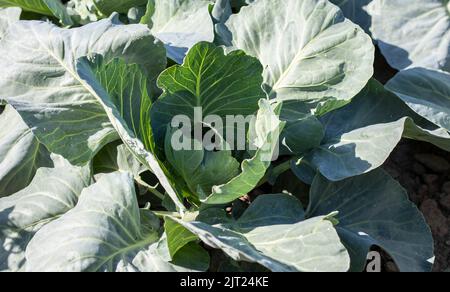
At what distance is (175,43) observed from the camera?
6.64 ft

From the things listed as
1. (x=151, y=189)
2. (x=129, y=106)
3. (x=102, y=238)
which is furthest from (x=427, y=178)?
(x=102, y=238)

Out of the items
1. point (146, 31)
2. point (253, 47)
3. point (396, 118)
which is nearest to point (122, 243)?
point (146, 31)

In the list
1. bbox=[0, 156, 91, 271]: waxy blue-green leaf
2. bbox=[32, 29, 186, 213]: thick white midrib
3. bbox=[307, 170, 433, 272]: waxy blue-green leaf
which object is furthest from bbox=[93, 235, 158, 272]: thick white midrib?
bbox=[307, 170, 433, 272]: waxy blue-green leaf

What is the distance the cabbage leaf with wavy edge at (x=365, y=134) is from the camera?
5.74ft

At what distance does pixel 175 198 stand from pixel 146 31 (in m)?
0.51

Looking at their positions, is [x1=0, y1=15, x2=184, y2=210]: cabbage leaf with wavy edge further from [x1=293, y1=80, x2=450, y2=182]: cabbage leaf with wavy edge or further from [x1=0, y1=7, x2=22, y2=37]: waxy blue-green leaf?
[x1=293, y1=80, x2=450, y2=182]: cabbage leaf with wavy edge

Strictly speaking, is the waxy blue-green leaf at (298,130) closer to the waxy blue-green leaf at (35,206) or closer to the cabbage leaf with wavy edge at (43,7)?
the waxy blue-green leaf at (35,206)

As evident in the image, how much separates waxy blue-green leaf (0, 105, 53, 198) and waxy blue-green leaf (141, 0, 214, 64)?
50 centimetres

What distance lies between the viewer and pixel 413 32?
7.10 ft

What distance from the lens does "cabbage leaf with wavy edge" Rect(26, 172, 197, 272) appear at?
1526 millimetres

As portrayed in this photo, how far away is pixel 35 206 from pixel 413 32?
52.0 inches

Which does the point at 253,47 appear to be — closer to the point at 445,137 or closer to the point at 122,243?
the point at 445,137

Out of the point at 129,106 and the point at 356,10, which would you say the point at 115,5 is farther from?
the point at 356,10

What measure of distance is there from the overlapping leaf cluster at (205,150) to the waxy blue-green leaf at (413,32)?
0.02 m
